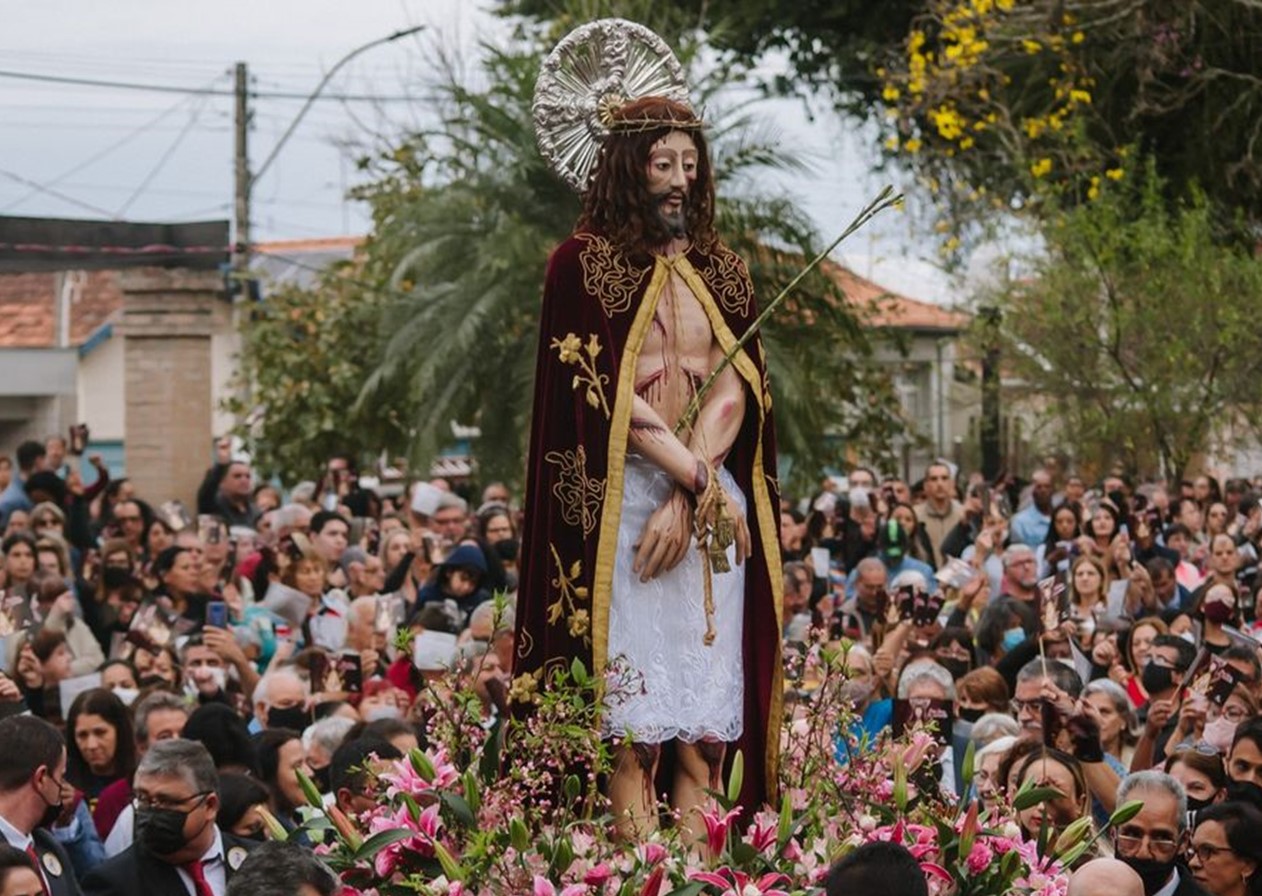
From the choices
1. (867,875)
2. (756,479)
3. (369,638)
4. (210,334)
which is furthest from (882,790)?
(210,334)

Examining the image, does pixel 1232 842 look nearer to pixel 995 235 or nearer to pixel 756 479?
pixel 756 479

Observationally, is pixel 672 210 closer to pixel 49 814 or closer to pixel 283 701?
pixel 49 814

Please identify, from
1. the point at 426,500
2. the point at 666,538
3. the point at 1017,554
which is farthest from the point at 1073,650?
the point at 426,500

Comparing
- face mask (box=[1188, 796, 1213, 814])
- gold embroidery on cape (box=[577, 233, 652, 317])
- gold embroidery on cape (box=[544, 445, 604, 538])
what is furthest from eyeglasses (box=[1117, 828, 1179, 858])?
gold embroidery on cape (box=[577, 233, 652, 317])

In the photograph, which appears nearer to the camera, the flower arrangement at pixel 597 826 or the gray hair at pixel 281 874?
the gray hair at pixel 281 874

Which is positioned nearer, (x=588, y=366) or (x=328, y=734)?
(x=588, y=366)

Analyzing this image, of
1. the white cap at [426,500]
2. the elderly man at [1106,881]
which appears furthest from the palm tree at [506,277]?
the elderly man at [1106,881]

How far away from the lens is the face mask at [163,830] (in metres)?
7.49

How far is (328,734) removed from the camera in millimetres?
9688

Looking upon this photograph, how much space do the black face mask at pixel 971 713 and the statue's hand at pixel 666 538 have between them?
3.39 meters

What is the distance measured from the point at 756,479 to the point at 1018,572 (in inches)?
273

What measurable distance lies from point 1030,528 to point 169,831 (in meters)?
12.0

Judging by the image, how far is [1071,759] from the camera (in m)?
8.58

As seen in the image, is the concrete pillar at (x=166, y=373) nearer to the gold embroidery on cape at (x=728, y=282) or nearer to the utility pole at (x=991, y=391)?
the utility pole at (x=991, y=391)
